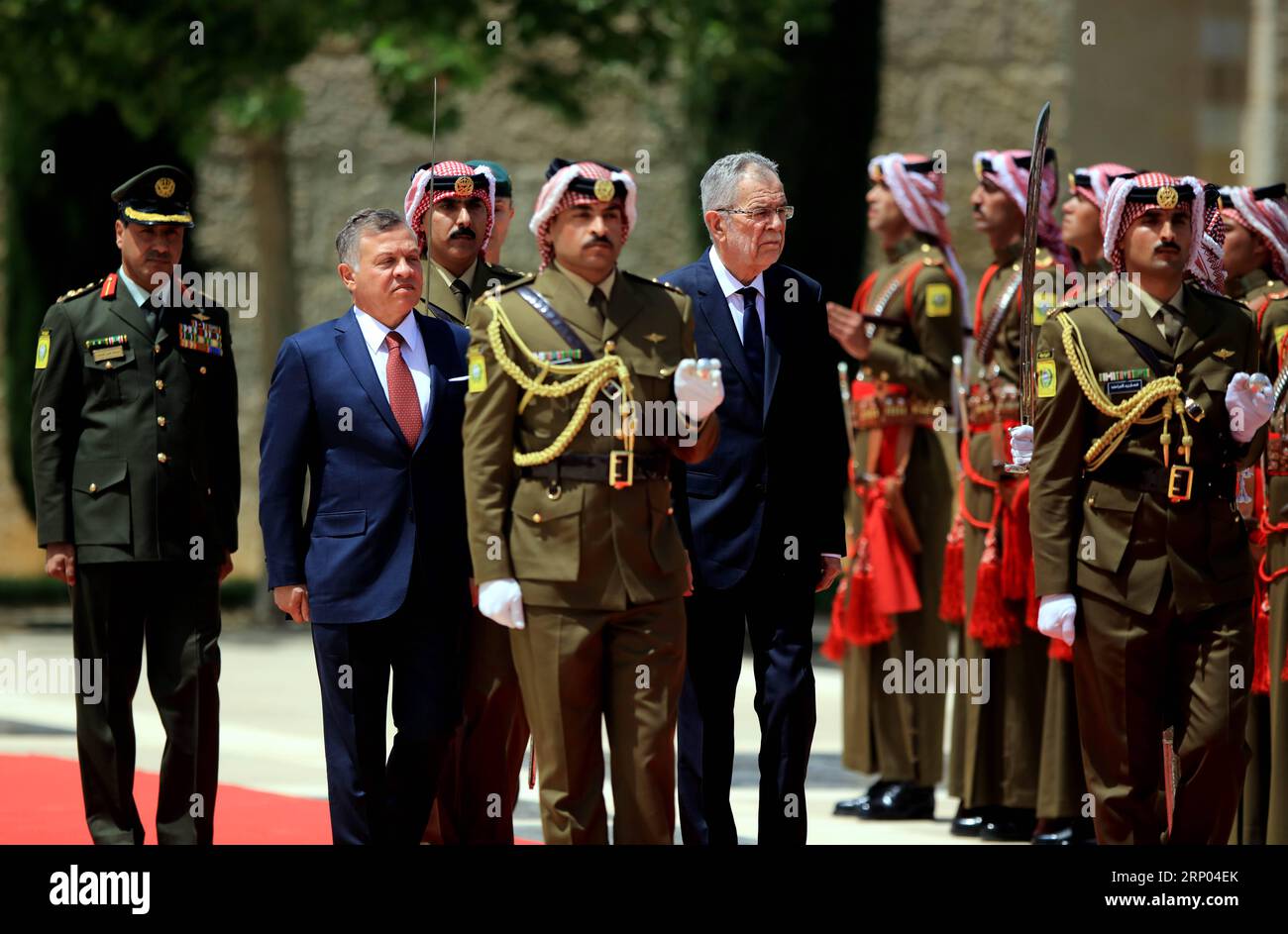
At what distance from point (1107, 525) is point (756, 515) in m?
1.02

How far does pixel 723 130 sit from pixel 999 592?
25.2 ft

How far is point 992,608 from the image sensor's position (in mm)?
8344

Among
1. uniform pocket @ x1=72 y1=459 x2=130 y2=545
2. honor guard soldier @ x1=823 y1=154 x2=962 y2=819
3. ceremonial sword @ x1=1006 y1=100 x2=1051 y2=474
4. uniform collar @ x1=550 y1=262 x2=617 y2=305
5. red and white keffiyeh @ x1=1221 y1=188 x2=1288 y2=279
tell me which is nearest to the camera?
uniform collar @ x1=550 y1=262 x2=617 y2=305

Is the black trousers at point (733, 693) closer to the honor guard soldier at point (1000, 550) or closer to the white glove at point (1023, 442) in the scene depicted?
the white glove at point (1023, 442)

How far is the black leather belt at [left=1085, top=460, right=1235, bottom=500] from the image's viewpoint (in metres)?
6.45

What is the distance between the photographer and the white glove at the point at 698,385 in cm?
580

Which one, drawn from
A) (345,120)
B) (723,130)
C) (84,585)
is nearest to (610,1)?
(723,130)

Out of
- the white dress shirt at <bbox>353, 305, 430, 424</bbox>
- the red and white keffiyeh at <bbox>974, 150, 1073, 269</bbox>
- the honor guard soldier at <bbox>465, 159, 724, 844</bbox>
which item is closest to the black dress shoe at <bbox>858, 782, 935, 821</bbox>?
the red and white keffiyeh at <bbox>974, 150, 1073, 269</bbox>

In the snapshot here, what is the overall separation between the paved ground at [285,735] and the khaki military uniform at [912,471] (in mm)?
296

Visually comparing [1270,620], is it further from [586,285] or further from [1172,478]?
[586,285]

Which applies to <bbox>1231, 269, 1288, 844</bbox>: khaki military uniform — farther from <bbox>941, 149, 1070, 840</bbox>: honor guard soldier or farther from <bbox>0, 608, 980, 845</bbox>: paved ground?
<bbox>0, 608, 980, 845</bbox>: paved ground

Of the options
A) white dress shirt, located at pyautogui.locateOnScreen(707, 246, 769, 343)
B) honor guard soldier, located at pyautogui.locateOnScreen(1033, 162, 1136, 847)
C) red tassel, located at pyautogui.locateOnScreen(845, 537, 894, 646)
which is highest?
white dress shirt, located at pyautogui.locateOnScreen(707, 246, 769, 343)

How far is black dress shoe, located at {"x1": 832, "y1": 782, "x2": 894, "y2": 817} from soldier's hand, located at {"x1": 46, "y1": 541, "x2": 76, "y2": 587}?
10.4ft
